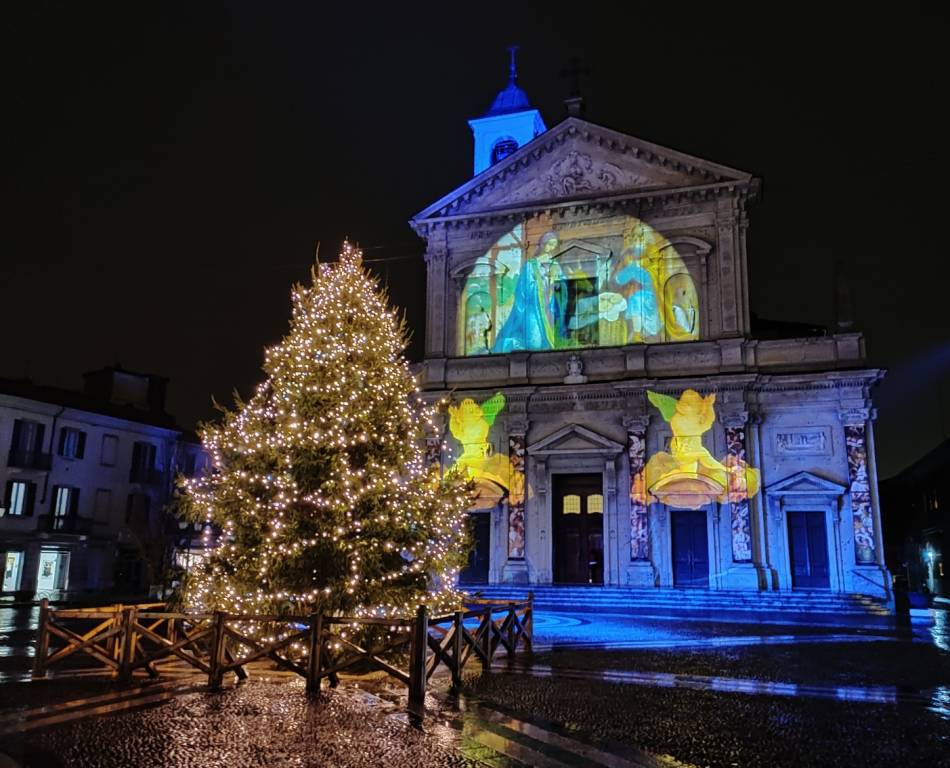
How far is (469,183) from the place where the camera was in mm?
30859

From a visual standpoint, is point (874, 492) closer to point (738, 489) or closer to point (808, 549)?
point (808, 549)

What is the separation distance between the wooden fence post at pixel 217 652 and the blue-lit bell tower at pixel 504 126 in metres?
38.9

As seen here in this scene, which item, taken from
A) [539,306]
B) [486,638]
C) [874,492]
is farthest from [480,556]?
[486,638]

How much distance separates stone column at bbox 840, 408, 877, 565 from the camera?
80.0ft

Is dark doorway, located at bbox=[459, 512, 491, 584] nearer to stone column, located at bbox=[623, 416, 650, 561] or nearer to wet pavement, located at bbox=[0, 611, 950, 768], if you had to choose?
stone column, located at bbox=[623, 416, 650, 561]

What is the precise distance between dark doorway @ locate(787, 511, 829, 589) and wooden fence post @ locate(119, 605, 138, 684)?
2135cm

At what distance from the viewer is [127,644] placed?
10469 millimetres

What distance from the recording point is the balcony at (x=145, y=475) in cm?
3950

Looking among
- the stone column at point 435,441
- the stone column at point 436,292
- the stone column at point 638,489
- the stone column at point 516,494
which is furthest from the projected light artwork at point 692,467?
the stone column at point 436,292

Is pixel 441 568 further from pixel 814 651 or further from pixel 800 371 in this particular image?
pixel 800 371

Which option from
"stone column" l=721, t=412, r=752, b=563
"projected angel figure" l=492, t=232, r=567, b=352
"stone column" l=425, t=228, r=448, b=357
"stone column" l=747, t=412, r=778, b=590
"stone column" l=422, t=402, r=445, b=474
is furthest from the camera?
"stone column" l=425, t=228, r=448, b=357

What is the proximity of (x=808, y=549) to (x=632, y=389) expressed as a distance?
784 centimetres

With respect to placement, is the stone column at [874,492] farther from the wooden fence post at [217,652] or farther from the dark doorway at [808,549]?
the wooden fence post at [217,652]

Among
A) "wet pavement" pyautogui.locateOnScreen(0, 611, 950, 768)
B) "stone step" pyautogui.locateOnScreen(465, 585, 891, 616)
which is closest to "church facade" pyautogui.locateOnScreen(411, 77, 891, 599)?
"stone step" pyautogui.locateOnScreen(465, 585, 891, 616)
